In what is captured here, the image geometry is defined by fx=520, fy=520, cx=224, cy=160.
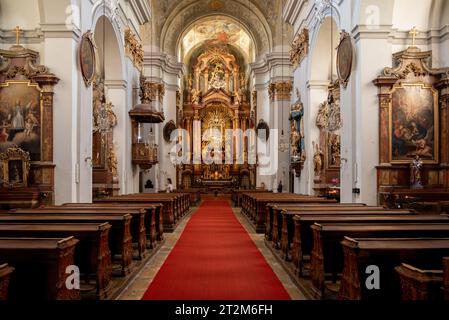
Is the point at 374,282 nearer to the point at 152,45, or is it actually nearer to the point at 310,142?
the point at 310,142

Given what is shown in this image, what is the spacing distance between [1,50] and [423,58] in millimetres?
9259

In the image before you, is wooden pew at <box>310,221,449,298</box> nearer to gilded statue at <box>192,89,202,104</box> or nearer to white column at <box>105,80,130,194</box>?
white column at <box>105,80,130,194</box>

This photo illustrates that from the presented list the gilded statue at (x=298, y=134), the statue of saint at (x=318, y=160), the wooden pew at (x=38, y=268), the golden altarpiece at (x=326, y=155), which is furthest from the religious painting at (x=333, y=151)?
the wooden pew at (x=38, y=268)

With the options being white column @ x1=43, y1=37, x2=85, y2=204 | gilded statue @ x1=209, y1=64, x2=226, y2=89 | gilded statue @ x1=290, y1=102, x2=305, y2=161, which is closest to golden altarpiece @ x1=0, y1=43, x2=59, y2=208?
white column @ x1=43, y1=37, x2=85, y2=204

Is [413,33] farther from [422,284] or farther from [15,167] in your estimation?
[422,284]

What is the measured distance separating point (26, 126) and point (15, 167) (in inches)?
34.9

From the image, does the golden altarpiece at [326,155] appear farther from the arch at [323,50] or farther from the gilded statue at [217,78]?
the gilded statue at [217,78]

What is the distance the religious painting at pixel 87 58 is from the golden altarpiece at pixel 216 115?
743 inches

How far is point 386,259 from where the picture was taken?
4.06 m

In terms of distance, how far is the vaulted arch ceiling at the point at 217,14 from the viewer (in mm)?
24531

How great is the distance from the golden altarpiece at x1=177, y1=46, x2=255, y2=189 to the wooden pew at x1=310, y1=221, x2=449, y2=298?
81.9ft

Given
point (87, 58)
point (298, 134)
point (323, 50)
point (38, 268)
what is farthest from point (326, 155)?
point (38, 268)

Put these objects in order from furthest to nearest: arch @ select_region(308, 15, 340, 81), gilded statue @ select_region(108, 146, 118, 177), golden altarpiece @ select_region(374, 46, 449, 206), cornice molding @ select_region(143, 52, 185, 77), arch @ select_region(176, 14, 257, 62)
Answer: arch @ select_region(176, 14, 257, 62) < cornice molding @ select_region(143, 52, 185, 77) < gilded statue @ select_region(108, 146, 118, 177) < arch @ select_region(308, 15, 340, 81) < golden altarpiece @ select_region(374, 46, 449, 206)

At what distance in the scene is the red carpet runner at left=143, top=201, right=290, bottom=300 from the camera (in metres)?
5.40
